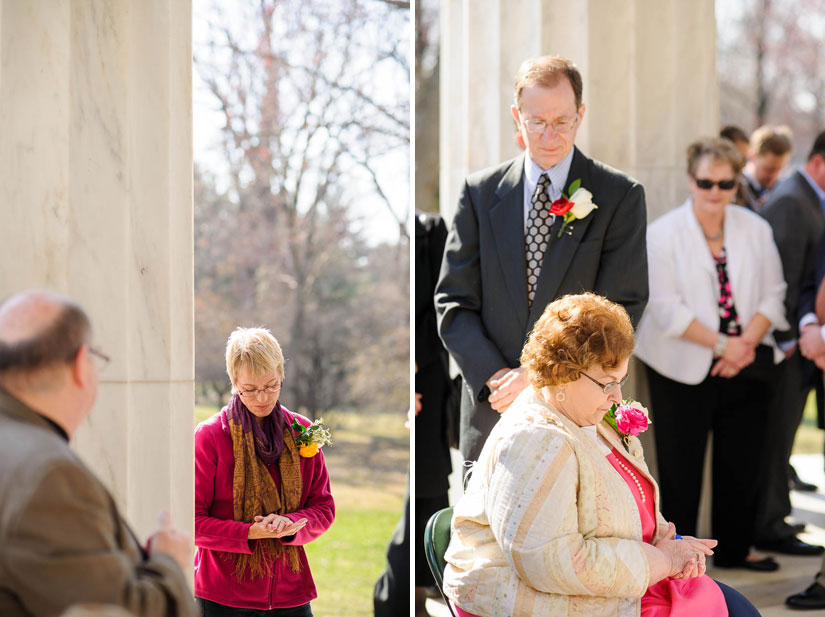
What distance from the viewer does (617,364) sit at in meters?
2.67

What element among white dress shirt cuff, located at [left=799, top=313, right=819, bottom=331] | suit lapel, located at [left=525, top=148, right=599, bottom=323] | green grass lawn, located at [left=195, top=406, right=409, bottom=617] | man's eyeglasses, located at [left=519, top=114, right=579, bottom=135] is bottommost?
green grass lawn, located at [left=195, top=406, right=409, bottom=617]

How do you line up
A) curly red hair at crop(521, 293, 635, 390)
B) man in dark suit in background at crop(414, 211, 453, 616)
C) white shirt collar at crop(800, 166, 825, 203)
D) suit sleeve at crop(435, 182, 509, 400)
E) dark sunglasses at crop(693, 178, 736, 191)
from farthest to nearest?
white shirt collar at crop(800, 166, 825, 203) → dark sunglasses at crop(693, 178, 736, 191) → man in dark suit in background at crop(414, 211, 453, 616) → suit sleeve at crop(435, 182, 509, 400) → curly red hair at crop(521, 293, 635, 390)

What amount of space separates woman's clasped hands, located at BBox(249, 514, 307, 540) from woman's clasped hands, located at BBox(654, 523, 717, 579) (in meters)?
1.13

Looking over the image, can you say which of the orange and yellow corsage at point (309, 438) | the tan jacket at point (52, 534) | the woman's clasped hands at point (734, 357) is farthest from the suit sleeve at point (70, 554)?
the woman's clasped hands at point (734, 357)

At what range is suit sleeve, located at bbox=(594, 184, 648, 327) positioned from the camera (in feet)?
12.4

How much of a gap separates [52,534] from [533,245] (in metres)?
2.34

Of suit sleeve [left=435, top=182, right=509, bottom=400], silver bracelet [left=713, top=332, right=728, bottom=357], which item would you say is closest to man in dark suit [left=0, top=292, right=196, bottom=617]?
suit sleeve [left=435, top=182, right=509, bottom=400]

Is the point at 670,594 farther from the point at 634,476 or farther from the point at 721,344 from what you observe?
the point at 721,344

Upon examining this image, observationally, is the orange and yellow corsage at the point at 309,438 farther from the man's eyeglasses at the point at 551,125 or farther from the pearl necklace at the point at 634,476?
the man's eyeglasses at the point at 551,125

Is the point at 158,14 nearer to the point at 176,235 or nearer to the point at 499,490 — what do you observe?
the point at 176,235

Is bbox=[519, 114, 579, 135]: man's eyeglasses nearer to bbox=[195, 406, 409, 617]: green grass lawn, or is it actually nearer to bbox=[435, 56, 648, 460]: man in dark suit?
bbox=[435, 56, 648, 460]: man in dark suit

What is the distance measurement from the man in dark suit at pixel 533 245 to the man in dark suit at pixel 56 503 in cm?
180

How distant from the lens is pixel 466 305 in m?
3.90

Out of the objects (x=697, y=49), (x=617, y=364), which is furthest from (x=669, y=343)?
(x=617, y=364)
